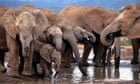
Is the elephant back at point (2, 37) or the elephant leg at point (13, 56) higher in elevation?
the elephant back at point (2, 37)

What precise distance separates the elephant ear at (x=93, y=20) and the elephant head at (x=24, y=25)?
17.8 feet

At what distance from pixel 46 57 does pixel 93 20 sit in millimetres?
6589

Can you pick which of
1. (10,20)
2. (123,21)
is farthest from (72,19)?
(10,20)

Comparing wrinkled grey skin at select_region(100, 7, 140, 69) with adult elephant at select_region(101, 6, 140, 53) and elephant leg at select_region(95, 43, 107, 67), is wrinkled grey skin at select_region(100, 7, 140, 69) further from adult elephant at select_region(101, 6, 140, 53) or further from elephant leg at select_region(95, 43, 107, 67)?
elephant leg at select_region(95, 43, 107, 67)

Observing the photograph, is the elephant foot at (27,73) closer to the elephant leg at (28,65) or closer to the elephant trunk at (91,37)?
the elephant leg at (28,65)

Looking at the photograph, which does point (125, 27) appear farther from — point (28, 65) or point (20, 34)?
point (20, 34)

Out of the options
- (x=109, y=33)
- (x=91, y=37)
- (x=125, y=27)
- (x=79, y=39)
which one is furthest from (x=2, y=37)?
(x=91, y=37)

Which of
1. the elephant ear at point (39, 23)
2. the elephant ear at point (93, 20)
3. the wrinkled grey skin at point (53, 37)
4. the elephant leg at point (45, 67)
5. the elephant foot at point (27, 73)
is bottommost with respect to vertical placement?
the elephant foot at point (27, 73)

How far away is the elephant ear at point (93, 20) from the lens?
20.3m

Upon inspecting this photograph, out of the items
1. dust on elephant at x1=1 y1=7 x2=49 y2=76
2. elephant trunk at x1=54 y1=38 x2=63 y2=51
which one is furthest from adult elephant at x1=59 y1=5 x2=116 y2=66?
dust on elephant at x1=1 y1=7 x2=49 y2=76

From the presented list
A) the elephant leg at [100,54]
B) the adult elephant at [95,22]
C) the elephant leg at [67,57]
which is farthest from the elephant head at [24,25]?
the adult elephant at [95,22]

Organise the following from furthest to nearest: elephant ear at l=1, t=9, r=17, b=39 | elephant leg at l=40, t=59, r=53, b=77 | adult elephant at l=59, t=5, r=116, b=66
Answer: adult elephant at l=59, t=5, r=116, b=66
elephant leg at l=40, t=59, r=53, b=77
elephant ear at l=1, t=9, r=17, b=39

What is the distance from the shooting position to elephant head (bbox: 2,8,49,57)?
43.5 feet

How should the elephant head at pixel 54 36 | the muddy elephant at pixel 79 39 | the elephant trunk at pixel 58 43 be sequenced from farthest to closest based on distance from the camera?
the muddy elephant at pixel 79 39, the elephant head at pixel 54 36, the elephant trunk at pixel 58 43
